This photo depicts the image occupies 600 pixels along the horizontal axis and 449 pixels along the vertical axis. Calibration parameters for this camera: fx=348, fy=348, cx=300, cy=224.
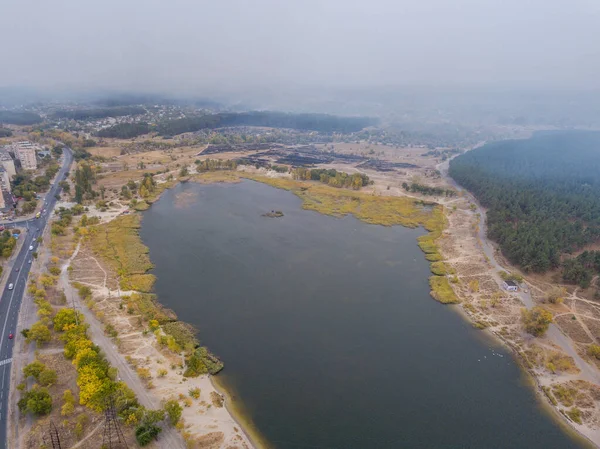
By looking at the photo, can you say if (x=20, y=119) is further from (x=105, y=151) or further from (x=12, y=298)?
(x=12, y=298)

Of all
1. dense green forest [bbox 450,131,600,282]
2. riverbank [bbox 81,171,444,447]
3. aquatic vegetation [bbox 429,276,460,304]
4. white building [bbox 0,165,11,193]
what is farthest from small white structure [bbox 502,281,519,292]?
white building [bbox 0,165,11,193]

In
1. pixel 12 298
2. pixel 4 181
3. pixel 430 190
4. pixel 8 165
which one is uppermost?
pixel 8 165

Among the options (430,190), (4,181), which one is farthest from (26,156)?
(430,190)

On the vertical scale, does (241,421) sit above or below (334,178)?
below

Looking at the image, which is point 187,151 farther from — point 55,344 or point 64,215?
point 55,344

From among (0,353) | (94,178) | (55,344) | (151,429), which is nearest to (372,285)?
(151,429)

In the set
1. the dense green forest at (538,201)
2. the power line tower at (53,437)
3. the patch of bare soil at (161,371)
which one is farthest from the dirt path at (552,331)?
the power line tower at (53,437)

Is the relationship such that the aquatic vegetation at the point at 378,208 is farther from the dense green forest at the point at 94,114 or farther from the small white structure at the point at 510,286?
the dense green forest at the point at 94,114
